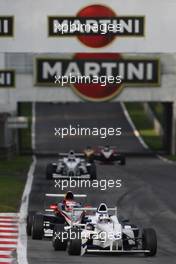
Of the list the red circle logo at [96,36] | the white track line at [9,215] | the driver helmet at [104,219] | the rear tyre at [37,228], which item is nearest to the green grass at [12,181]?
the white track line at [9,215]

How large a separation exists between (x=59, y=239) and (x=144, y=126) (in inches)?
2346

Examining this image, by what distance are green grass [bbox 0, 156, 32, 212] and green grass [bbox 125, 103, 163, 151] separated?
1439 centimetres

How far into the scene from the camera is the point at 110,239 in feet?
74.1

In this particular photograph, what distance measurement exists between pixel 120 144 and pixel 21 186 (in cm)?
3087

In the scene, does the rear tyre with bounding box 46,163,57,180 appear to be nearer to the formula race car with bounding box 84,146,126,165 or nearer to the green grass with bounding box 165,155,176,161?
the formula race car with bounding box 84,146,126,165

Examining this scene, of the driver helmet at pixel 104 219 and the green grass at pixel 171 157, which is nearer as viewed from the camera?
the driver helmet at pixel 104 219

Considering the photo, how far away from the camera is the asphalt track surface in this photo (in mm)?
22469

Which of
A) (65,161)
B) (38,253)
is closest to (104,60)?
(65,161)

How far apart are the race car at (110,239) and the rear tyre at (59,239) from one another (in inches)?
17.1

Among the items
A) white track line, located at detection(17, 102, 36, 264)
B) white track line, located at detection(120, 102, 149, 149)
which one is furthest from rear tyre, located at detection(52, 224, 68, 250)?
white track line, located at detection(120, 102, 149, 149)

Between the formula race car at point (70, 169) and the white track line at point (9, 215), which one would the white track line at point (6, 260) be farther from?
the formula race car at point (70, 169)

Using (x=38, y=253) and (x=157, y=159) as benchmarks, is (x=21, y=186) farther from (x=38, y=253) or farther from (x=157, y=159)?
(x=157, y=159)

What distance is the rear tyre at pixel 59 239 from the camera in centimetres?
2295

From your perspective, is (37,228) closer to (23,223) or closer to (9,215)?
(23,223)
